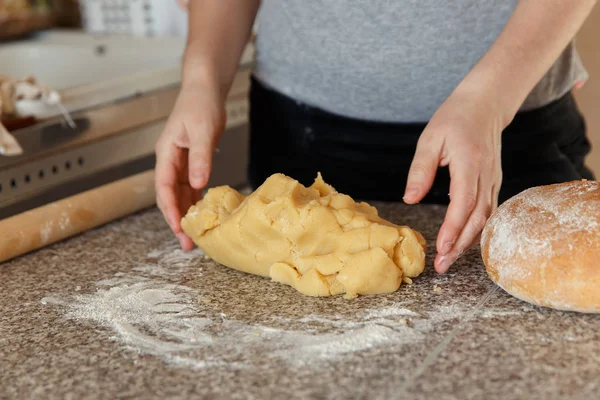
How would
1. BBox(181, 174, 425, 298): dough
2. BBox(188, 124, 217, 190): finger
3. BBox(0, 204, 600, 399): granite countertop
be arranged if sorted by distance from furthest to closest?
BBox(188, 124, 217, 190): finger
BBox(181, 174, 425, 298): dough
BBox(0, 204, 600, 399): granite countertop

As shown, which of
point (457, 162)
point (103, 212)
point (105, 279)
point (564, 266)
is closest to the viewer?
point (564, 266)

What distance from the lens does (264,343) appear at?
34.3 inches

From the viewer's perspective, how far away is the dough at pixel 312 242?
0.98 meters

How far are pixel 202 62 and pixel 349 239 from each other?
1.67 feet

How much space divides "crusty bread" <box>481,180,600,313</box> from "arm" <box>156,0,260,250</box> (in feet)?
1.60

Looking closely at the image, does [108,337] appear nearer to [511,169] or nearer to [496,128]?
[496,128]

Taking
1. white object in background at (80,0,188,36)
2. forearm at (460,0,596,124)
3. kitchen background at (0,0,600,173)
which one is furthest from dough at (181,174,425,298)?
white object in background at (80,0,188,36)

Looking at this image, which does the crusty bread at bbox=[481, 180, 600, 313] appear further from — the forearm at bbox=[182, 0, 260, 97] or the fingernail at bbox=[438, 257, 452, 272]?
the forearm at bbox=[182, 0, 260, 97]

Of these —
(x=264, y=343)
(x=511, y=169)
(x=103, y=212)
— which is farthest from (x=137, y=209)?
(x=511, y=169)

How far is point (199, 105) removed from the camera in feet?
4.11

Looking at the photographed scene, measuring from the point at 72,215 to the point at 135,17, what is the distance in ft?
4.29

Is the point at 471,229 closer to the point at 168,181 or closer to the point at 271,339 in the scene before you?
the point at 271,339

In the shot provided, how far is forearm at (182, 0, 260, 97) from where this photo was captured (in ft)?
4.36

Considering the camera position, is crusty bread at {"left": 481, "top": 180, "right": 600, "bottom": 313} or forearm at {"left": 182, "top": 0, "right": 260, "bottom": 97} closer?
crusty bread at {"left": 481, "top": 180, "right": 600, "bottom": 313}
